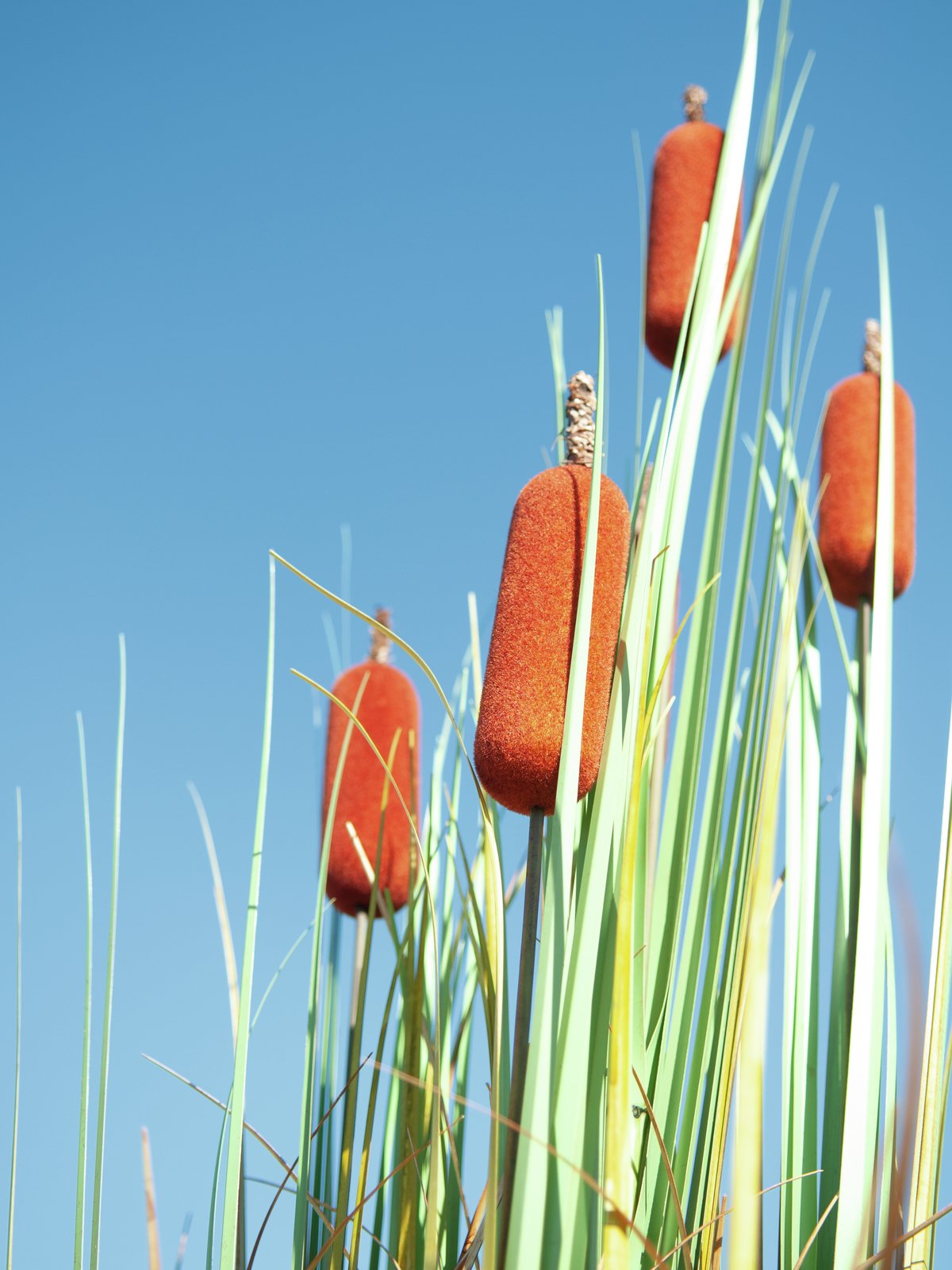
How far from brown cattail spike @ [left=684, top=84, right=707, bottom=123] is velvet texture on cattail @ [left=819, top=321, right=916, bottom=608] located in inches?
24.1

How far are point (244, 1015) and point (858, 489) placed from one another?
3.97 feet

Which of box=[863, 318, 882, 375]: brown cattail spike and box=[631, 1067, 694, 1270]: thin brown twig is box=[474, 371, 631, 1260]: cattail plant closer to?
box=[631, 1067, 694, 1270]: thin brown twig

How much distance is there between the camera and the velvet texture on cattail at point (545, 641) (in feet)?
3.26

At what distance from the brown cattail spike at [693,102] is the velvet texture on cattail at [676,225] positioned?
0.14 metres

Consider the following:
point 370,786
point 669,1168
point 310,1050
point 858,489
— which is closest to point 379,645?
point 370,786

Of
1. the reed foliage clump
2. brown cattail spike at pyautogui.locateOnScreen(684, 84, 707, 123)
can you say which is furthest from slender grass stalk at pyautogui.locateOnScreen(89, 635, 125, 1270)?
brown cattail spike at pyautogui.locateOnScreen(684, 84, 707, 123)

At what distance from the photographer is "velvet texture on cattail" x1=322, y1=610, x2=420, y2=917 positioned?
6.13 feet

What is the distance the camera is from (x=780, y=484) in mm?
1021

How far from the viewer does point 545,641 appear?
101cm

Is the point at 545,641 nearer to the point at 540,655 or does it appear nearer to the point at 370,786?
the point at 540,655

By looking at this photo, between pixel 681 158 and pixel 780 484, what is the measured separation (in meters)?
1.22

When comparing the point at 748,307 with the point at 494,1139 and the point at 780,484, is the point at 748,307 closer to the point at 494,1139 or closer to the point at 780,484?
the point at 780,484

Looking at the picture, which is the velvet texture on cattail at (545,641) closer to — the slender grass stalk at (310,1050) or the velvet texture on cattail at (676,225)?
the slender grass stalk at (310,1050)

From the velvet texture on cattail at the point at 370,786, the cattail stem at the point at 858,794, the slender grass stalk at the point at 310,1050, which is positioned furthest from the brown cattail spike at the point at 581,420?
the velvet texture on cattail at the point at 370,786
